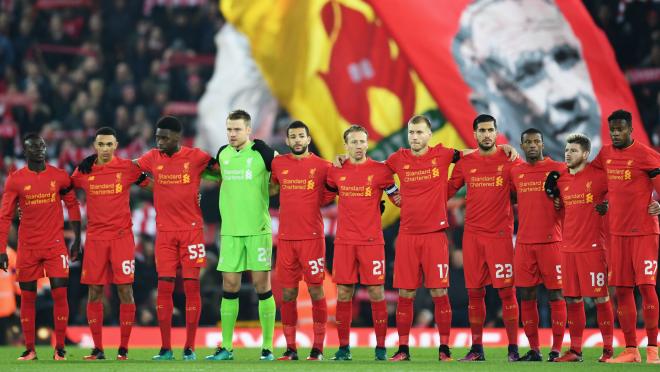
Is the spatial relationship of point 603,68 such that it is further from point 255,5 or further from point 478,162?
point 478,162

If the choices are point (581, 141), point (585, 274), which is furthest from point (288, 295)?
point (581, 141)

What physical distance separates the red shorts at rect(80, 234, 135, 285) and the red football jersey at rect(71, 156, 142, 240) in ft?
0.26

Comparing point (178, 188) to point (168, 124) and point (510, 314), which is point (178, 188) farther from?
point (510, 314)

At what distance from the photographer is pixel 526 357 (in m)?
11.7

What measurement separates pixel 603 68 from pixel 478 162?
7135mm

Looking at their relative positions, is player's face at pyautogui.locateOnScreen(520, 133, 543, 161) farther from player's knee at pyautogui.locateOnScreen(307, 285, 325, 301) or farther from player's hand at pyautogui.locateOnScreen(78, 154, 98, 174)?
player's hand at pyautogui.locateOnScreen(78, 154, 98, 174)

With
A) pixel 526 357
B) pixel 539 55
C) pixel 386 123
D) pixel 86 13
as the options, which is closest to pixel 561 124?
pixel 539 55

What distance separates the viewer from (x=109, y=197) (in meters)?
12.1

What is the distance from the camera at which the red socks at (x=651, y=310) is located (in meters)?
11.2

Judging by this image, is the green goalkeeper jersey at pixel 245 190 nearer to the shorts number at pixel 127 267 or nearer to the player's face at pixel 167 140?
the player's face at pixel 167 140

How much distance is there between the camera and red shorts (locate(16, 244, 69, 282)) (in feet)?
40.1

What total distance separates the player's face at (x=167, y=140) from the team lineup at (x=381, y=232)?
12mm

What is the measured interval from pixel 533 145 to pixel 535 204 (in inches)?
22.2

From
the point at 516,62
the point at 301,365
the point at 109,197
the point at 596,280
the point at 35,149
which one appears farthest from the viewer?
the point at 516,62
